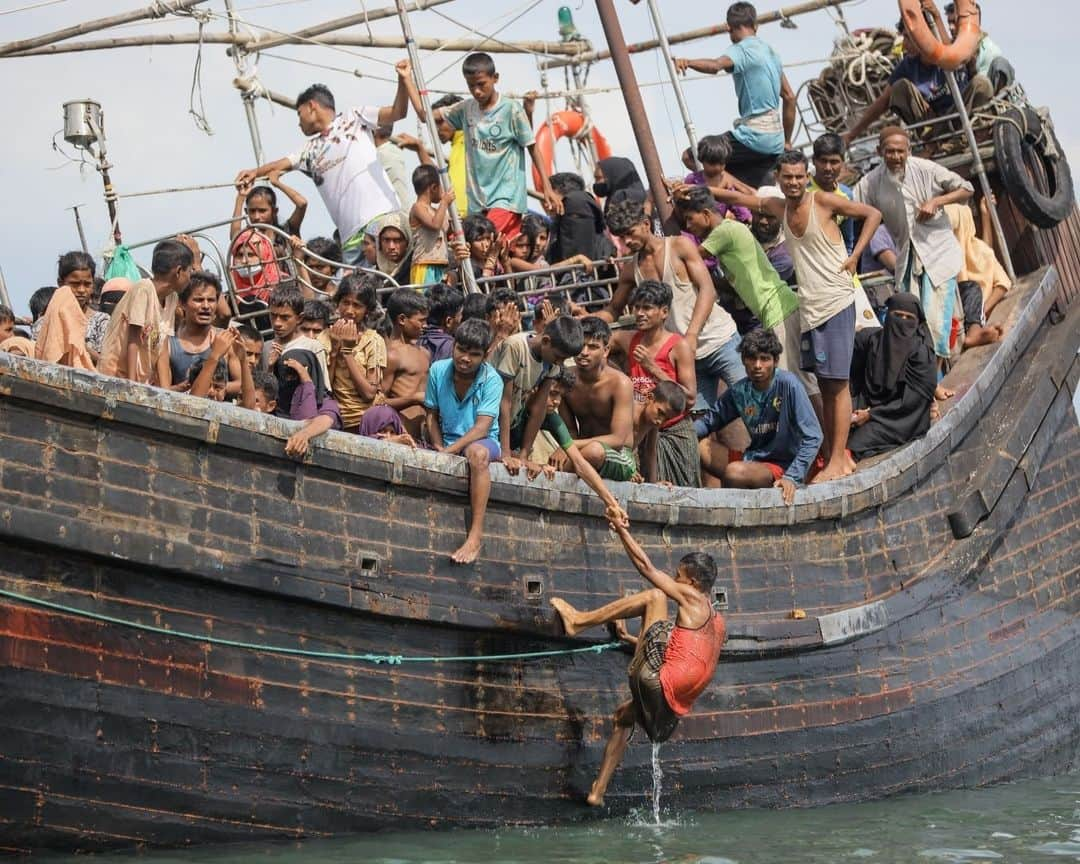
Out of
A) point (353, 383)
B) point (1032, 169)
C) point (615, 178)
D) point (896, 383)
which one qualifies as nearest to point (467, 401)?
point (353, 383)

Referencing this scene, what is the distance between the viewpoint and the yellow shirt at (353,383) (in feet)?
30.0

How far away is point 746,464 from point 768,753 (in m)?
1.63

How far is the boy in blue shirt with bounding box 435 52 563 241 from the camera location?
1179 centimetres

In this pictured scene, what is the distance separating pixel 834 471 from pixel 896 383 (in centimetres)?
87

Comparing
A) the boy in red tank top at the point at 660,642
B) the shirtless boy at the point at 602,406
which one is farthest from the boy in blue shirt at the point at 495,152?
the boy in red tank top at the point at 660,642

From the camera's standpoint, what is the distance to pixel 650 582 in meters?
8.59

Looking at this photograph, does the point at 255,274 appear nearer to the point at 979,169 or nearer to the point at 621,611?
the point at 621,611

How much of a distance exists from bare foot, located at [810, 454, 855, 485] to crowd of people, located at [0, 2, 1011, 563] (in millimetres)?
31

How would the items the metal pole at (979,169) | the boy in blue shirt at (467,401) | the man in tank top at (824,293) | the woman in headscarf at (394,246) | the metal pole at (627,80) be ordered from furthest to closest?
the metal pole at (979,169), the metal pole at (627,80), the woman in headscarf at (394,246), the man in tank top at (824,293), the boy in blue shirt at (467,401)

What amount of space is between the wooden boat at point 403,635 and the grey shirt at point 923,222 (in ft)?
3.68

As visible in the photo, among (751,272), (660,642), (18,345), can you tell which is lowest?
(660,642)

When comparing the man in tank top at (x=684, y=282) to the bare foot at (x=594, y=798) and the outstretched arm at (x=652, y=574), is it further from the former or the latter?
the bare foot at (x=594, y=798)

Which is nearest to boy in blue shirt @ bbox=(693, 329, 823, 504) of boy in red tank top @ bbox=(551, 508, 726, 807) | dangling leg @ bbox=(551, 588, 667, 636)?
boy in red tank top @ bbox=(551, 508, 726, 807)

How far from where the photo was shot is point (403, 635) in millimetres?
7922
